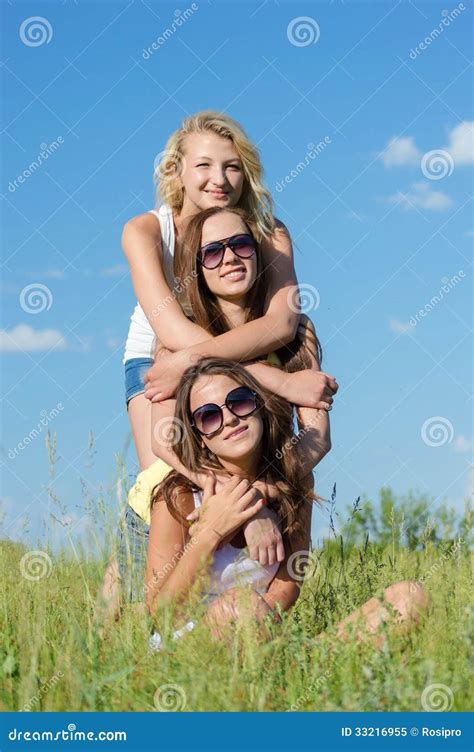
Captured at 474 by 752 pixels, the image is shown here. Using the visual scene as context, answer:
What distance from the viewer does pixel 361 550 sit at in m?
5.19

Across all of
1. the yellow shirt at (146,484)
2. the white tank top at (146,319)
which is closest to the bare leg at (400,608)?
the yellow shirt at (146,484)

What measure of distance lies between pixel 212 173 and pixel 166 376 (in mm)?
1315

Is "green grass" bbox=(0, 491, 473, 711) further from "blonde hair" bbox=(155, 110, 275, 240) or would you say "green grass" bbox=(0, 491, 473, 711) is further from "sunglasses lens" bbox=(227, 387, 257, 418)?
"blonde hair" bbox=(155, 110, 275, 240)

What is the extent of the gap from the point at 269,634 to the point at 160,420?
4.24 ft

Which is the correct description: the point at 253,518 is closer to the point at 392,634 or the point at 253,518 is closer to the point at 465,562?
the point at 392,634

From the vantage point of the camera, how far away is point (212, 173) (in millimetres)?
5320

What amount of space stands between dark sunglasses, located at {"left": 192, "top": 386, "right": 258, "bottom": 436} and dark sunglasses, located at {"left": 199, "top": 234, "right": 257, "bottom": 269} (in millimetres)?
809

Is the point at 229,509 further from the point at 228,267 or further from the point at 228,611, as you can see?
the point at 228,267

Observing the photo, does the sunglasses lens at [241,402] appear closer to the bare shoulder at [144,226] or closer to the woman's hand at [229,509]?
the woman's hand at [229,509]

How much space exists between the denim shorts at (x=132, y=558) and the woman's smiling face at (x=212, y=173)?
182cm

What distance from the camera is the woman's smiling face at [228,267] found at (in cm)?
478
